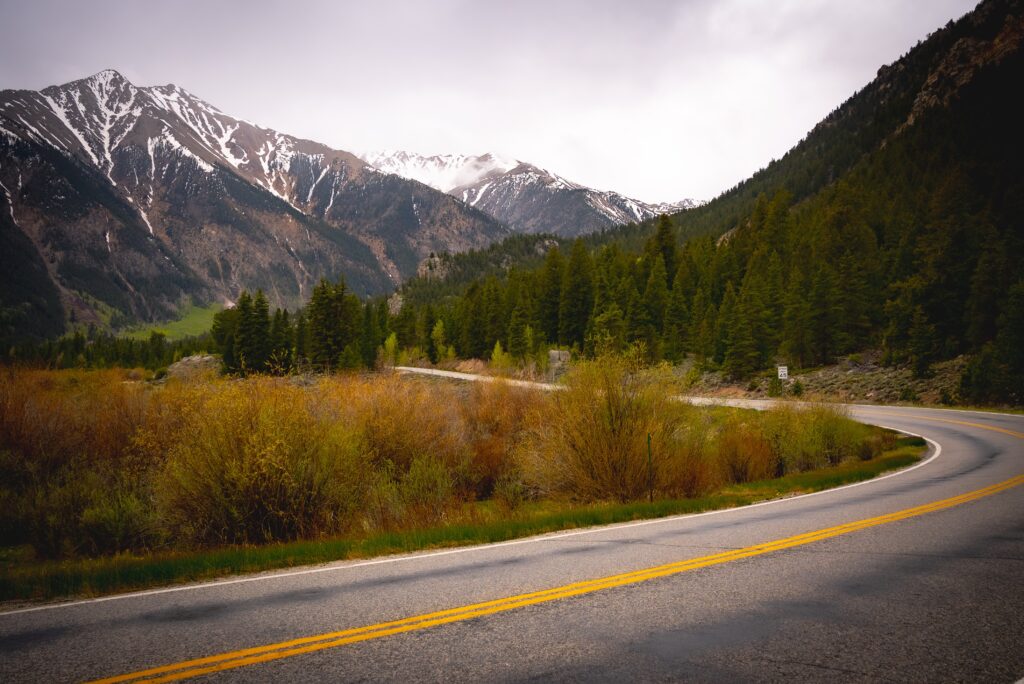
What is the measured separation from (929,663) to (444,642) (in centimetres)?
395

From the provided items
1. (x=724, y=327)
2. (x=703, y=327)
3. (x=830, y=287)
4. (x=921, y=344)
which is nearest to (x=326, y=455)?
(x=921, y=344)

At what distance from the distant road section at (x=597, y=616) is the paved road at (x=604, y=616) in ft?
0.08

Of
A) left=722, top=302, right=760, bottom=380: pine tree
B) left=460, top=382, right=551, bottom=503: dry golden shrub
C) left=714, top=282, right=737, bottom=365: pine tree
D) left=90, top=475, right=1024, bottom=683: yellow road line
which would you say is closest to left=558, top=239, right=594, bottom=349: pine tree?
left=714, top=282, right=737, bottom=365: pine tree

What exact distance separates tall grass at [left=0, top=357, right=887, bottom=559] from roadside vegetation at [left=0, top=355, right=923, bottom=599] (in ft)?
0.17

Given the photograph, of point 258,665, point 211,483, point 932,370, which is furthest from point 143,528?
point 932,370

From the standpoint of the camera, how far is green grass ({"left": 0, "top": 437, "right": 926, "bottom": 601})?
7320 millimetres

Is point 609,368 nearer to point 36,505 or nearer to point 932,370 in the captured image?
point 36,505

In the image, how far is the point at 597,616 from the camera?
5.20 m

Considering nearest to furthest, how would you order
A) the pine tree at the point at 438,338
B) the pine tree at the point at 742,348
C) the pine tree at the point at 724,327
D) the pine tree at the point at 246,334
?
the pine tree at the point at 742,348, the pine tree at the point at 724,327, the pine tree at the point at 246,334, the pine tree at the point at 438,338

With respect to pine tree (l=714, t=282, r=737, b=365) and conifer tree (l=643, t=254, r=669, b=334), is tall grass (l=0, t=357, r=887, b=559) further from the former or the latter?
conifer tree (l=643, t=254, r=669, b=334)

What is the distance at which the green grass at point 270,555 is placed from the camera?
7.32 metres

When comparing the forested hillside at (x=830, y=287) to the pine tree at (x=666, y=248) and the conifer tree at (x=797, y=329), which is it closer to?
the conifer tree at (x=797, y=329)

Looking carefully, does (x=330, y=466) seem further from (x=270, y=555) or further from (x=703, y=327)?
(x=703, y=327)

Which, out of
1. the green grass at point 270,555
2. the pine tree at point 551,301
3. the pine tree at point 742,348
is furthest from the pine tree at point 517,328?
the green grass at point 270,555
